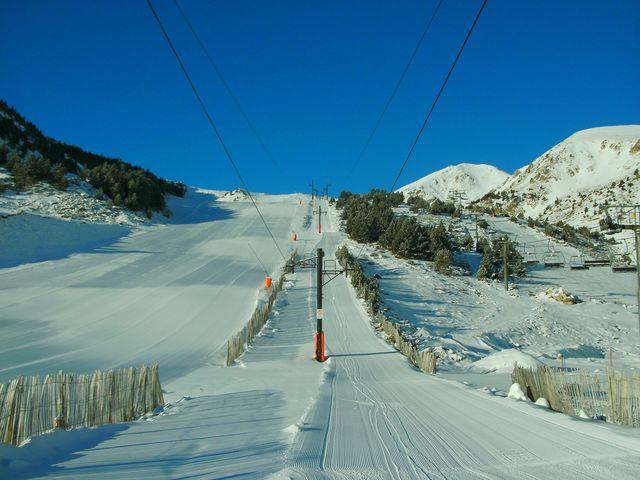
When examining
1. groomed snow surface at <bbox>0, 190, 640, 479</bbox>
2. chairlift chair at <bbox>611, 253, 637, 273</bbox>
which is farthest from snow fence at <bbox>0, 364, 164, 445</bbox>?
chairlift chair at <bbox>611, 253, 637, 273</bbox>

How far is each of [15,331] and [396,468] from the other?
2044 cm

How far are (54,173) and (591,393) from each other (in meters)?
55.0

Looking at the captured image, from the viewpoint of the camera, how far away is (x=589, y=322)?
112 feet

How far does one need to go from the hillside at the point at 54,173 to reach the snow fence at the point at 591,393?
48.6 m

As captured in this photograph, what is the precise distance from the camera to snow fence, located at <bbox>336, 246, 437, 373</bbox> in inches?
774

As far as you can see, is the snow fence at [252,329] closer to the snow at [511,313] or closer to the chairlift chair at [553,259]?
the snow at [511,313]

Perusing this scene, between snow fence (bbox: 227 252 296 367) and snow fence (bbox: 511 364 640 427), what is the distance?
11.8 meters

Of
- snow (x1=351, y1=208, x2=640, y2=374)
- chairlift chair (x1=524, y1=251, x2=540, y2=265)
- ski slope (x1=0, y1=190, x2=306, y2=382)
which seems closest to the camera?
ski slope (x1=0, y1=190, x2=306, y2=382)

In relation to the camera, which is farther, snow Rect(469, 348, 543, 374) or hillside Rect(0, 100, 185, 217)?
hillside Rect(0, 100, 185, 217)

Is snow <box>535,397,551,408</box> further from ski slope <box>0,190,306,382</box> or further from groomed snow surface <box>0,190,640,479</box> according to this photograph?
ski slope <box>0,190,306,382</box>

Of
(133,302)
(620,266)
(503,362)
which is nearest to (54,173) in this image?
(133,302)

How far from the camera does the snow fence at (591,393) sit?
28.4 ft

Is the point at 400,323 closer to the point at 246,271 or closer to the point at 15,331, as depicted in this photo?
the point at 246,271

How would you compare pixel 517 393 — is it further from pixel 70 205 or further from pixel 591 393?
pixel 70 205
